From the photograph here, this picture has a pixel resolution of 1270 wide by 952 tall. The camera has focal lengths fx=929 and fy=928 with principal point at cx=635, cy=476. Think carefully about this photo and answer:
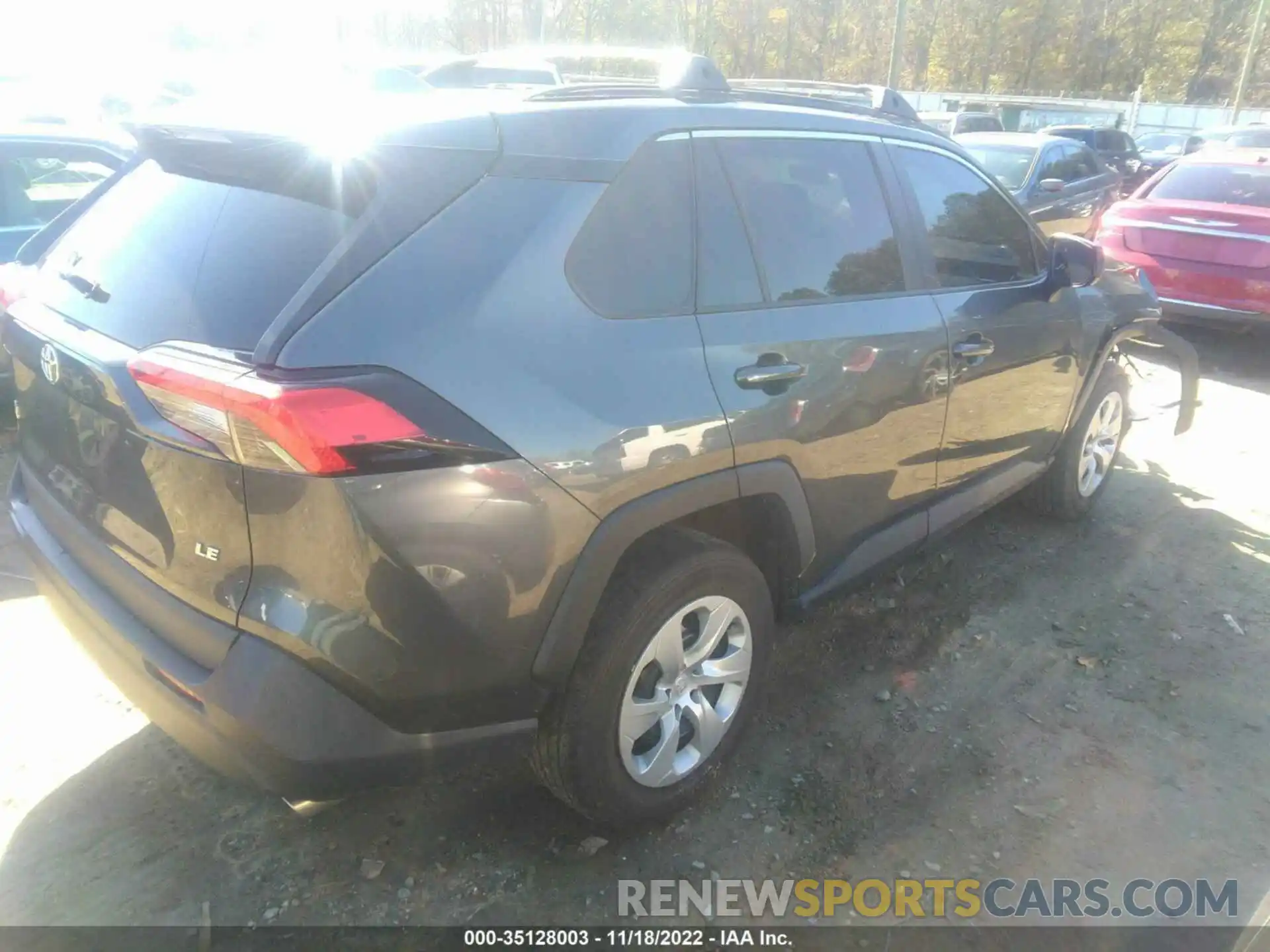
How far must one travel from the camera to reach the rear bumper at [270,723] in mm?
1845

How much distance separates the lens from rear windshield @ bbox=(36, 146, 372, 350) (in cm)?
192

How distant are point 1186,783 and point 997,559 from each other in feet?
5.01

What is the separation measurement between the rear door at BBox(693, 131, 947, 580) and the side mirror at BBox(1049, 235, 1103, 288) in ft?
3.42

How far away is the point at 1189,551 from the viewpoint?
173 inches

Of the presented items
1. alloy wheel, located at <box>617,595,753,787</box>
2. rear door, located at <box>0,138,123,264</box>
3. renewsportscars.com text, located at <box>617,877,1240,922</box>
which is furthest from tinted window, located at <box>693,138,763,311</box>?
rear door, located at <box>0,138,123,264</box>

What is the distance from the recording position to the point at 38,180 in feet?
17.6

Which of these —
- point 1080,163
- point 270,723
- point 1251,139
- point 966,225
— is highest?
point 966,225

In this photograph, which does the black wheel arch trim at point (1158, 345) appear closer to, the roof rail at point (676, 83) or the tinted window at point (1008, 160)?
the roof rail at point (676, 83)

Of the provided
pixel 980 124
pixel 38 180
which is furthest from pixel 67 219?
pixel 980 124

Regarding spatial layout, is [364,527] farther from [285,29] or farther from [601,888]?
[285,29]

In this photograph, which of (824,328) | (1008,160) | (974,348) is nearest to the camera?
(824,328)

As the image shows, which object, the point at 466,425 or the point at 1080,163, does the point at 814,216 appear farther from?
the point at 1080,163

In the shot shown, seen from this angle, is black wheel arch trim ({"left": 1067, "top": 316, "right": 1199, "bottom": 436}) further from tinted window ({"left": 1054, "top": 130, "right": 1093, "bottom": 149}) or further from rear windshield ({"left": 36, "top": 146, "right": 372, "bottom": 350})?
tinted window ({"left": 1054, "top": 130, "right": 1093, "bottom": 149})

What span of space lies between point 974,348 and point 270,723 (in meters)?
2.59
